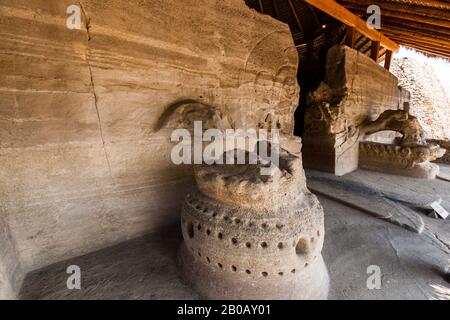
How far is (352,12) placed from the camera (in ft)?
18.4

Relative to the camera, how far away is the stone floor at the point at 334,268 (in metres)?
1.84

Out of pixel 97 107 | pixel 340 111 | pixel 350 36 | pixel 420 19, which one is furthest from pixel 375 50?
pixel 97 107

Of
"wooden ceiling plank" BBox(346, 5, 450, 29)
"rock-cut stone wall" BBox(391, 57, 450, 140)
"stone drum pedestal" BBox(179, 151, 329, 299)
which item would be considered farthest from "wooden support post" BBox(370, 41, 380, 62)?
"rock-cut stone wall" BBox(391, 57, 450, 140)

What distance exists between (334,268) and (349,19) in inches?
225

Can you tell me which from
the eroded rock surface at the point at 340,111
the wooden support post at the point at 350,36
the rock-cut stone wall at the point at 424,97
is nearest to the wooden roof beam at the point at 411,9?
the eroded rock surface at the point at 340,111

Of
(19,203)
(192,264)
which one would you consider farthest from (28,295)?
(192,264)

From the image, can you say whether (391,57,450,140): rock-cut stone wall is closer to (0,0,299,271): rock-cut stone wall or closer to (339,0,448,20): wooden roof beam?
(339,0,448,20): wooden roof beam

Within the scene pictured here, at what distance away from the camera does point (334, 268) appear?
216cm

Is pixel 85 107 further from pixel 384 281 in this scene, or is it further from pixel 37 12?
pixel 384 281

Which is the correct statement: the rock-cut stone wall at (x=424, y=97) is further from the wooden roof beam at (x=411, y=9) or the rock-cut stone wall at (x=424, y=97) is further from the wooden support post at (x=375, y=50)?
the wooden roof beam at (x=411, y=9)

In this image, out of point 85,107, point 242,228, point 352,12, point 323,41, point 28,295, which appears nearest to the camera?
point 242,228

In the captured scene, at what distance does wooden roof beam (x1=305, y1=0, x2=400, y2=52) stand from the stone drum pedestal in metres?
4.43

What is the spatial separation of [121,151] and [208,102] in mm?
1260

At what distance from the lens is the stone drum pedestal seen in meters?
1.65
